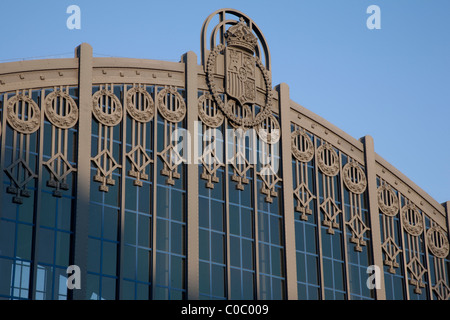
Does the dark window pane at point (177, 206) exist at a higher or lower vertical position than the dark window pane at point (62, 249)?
higher

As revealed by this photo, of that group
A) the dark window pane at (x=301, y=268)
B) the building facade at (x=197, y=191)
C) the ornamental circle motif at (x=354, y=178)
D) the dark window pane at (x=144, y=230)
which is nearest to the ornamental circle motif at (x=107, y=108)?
the building facade at (x=197, y=191)

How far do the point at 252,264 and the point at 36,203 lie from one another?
11601 mm

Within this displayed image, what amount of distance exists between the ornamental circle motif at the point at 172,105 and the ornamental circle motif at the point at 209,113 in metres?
1.02

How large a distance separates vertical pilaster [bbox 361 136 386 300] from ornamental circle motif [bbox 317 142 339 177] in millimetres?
2255

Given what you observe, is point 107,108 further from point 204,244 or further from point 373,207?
point 373,207

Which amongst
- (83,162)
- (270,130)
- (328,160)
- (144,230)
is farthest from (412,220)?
(83,162)

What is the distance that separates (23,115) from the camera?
156 ft

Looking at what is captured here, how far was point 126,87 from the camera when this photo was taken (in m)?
51.0

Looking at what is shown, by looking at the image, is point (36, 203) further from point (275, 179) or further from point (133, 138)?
point (275, 179)

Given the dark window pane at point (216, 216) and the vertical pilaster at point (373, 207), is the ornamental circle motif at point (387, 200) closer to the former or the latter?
the vertical pilaster at point (373, 207)

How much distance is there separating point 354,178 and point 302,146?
151 inches

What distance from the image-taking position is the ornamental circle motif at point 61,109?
4816cm

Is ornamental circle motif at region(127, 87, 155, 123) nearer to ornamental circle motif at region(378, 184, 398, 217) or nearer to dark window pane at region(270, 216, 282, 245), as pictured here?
dark window pane at region(270, 216, 282, 245)
